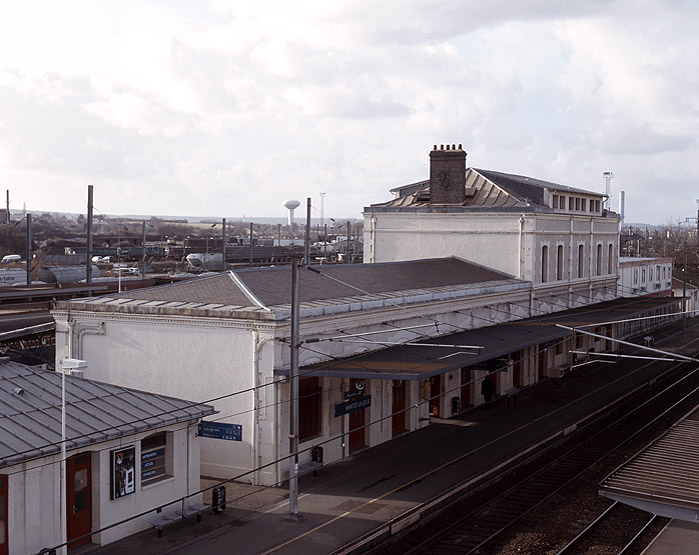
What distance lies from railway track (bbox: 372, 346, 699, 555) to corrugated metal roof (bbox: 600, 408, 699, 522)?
2608 millimetres

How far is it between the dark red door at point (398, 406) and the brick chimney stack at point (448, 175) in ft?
51.0

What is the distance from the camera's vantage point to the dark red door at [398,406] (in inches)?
1143

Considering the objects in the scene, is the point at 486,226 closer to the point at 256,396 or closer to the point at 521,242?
the point at 521,242

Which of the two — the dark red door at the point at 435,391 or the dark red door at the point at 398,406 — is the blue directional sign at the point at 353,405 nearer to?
the dark red door at the point at 398,406

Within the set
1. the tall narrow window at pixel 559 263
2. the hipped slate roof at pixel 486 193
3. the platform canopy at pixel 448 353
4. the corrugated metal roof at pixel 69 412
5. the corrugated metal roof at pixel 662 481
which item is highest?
the hipped slate roof at pixel 486 193

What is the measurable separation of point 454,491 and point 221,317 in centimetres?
798

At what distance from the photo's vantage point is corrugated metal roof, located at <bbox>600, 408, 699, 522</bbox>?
53.5 ft

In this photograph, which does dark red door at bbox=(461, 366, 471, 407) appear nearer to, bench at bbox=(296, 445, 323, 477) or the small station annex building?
bench at bbox=(296, 445, 323, 477)

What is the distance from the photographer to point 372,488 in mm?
23031

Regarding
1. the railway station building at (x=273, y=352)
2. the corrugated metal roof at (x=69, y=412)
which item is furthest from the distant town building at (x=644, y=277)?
the corrugated metal roof at (x=69, y=412)

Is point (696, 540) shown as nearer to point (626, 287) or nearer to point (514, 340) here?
point (514, 340)

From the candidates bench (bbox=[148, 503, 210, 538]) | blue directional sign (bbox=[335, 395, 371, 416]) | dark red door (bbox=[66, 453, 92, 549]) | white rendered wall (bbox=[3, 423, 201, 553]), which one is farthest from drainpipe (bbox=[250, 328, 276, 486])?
dark red door (bbox=[66, 453, 92, 549])

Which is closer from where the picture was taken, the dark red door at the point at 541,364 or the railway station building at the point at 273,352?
the railway station building at the point at 273,352

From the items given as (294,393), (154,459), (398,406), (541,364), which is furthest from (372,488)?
(541,364)
